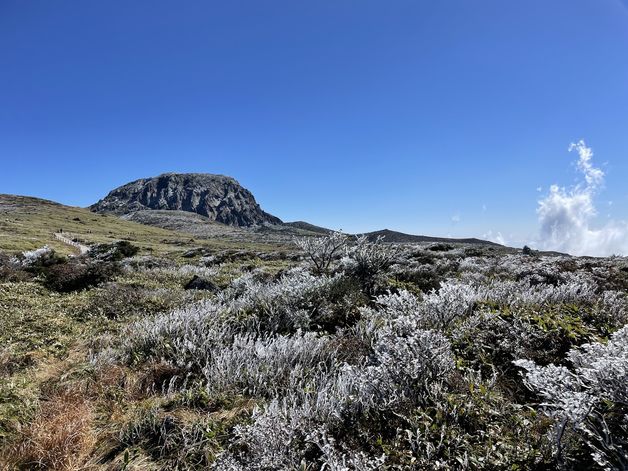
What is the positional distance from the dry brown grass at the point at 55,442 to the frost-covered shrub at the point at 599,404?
11.8ft

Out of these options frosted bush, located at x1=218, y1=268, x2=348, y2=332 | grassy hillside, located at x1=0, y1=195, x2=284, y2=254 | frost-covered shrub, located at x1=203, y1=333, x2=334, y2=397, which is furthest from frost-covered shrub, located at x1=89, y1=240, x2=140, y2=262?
frost-covered shrub, located at x1=203, y1=333, x2=334, y2=397

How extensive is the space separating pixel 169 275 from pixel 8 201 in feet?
517

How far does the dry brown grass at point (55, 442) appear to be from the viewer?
2707 mm

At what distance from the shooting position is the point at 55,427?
303 centimetres

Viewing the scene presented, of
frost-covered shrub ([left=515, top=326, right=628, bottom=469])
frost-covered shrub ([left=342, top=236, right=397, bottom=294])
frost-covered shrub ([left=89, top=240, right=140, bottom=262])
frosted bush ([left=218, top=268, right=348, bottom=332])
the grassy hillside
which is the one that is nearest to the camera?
frost-covered shrub ([left=515, top=326, right=628, bottom=469])

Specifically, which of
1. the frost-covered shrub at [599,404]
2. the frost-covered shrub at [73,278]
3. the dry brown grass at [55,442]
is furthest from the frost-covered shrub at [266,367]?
the frost-covered shrub at [73,278]

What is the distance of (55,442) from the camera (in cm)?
286

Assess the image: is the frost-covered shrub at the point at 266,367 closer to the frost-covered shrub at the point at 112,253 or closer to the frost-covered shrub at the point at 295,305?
the frost-covered shrub at the point at 295,305

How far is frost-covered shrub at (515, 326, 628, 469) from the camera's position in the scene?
2227 millimetres

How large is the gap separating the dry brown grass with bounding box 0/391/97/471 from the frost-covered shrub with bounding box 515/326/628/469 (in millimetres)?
3609

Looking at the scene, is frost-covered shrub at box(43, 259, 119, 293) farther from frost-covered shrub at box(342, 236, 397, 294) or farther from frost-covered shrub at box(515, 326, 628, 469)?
frost-covered shrub at box(515, 326, 628, 469)

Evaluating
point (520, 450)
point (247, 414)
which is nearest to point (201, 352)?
point (247, 414)

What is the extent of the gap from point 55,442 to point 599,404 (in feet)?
14.6

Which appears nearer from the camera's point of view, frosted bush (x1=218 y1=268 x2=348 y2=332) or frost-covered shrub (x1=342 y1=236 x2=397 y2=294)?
frosted bush (x1=218 y1=268 x2=348 y2=332)
